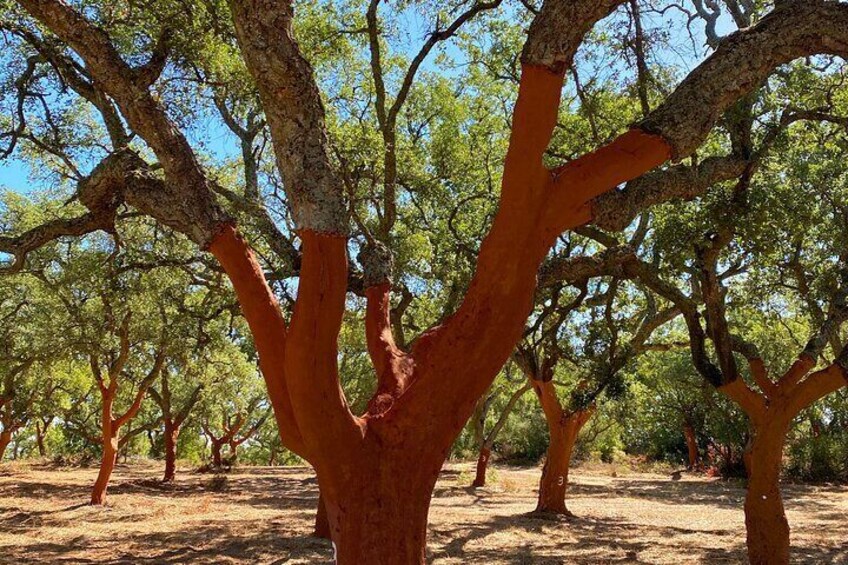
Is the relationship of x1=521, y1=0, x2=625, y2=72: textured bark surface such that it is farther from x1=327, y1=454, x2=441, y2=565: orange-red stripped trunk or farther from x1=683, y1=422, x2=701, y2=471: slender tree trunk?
x1=683, y1=422, x2=701, y2=471: slender tree trunk

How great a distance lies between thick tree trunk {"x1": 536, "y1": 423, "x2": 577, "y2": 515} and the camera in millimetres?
12875

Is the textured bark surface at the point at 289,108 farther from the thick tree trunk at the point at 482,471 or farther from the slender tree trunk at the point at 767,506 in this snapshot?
the thick tree trunk at the point at 482,471

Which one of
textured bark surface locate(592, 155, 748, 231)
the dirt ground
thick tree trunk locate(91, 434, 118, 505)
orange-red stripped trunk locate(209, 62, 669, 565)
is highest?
textured bark surface locate(592, 155, 748, 231)

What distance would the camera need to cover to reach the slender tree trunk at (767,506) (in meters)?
7.41

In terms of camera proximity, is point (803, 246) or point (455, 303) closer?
point (803, 246)

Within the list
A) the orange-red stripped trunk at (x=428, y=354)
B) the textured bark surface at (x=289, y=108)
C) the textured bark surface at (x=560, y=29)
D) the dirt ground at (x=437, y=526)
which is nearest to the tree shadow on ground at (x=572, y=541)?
the dirt ground at (x=437, y=526)

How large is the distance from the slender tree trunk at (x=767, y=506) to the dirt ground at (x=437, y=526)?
1240mm

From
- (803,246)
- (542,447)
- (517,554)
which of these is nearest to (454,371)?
(517,554)

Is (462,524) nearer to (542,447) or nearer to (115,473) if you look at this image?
(115,473)

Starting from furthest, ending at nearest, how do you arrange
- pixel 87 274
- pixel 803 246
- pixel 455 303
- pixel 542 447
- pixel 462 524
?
pixel 542 447, pixel 462 524, pixel 455 303, pixel 803 246, pixel 87 274

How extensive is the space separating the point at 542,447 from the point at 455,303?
26.0 meters

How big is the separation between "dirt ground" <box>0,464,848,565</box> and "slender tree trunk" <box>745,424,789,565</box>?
4.07ft

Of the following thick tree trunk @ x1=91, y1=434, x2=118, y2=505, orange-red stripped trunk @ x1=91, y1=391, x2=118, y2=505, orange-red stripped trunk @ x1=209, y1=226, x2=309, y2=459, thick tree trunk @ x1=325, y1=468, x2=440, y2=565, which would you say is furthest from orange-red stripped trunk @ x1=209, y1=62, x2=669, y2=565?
thick tree trunk @ x1=91, y1=434, x2=118, y2=505

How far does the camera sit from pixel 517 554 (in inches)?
357
